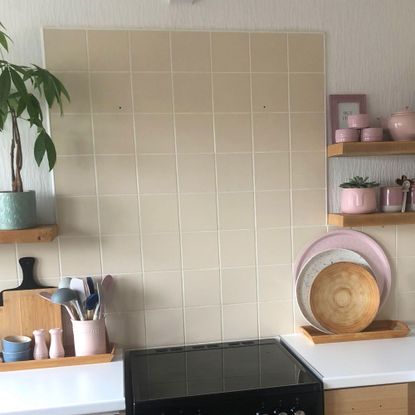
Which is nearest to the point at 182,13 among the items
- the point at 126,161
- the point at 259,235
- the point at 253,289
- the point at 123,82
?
the point at 123,82

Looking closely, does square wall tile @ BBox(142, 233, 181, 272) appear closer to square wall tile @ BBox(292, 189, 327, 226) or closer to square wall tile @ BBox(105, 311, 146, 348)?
square wall tile @ BBox(105, 311, 146, 348)

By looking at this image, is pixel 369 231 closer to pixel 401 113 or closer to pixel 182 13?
pixel 401 113

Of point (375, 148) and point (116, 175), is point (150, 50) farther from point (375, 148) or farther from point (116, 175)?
point (375, 148)

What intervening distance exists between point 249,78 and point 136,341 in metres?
1.08

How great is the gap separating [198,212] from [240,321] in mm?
457

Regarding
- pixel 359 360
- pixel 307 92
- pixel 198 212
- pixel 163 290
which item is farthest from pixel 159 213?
pixel 359 360

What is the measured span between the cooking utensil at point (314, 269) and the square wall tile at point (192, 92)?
72 cm

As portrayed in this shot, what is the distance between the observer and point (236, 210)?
1.68 meters

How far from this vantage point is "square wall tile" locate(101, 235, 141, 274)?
1627mm

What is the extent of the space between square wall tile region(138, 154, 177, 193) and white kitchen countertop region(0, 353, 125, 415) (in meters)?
0.63

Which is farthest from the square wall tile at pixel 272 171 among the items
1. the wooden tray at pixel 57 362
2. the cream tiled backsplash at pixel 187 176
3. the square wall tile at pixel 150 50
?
the wooden tray at pixel 57 362

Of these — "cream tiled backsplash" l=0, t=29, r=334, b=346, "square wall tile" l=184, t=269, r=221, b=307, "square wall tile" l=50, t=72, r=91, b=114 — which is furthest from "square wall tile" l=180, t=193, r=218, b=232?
"square wall tile" l=50, t=72, r=91, b=114

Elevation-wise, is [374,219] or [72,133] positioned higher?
[72,133]

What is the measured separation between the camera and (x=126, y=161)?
1612 millimetres
